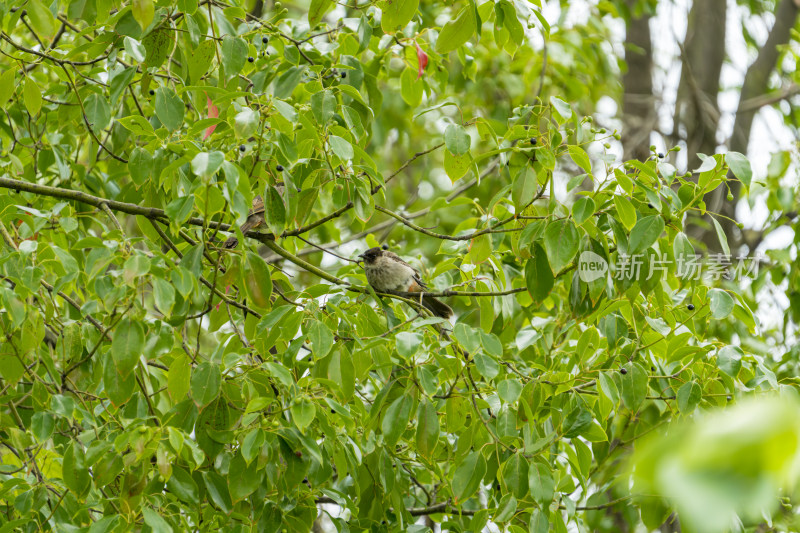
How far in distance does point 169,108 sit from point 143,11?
348 mm

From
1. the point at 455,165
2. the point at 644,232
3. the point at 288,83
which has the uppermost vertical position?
the point at 288,83

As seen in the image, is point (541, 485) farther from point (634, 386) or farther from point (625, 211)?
point (625, 211)

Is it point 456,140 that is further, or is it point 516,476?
point 456,140

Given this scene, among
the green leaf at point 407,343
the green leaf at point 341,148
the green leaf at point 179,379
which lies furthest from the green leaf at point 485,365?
the green leaf at point 179,379

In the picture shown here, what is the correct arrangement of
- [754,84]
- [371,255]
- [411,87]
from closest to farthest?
1. [411,87]
2. [371,255]
3. [754,84]

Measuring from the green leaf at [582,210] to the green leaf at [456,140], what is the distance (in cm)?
48

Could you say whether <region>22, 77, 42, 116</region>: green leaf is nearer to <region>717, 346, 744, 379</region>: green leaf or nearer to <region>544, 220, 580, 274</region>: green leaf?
<region>544, 220, 580, 274</region>: green leaf

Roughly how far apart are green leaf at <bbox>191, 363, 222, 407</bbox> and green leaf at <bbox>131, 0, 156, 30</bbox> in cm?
125

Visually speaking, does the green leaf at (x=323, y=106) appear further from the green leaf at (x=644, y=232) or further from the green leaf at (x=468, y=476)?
the green leaf at (x=468, y=476)

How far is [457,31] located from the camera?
3.11 m

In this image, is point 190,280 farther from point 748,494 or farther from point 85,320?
point 748,494

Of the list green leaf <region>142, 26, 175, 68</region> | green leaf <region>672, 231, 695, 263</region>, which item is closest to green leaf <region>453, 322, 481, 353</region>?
green leaf <region>672, 231, 695, 263</region>

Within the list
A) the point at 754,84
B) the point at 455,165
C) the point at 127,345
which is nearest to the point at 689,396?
the point at 455,165

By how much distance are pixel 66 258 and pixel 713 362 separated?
242cm
